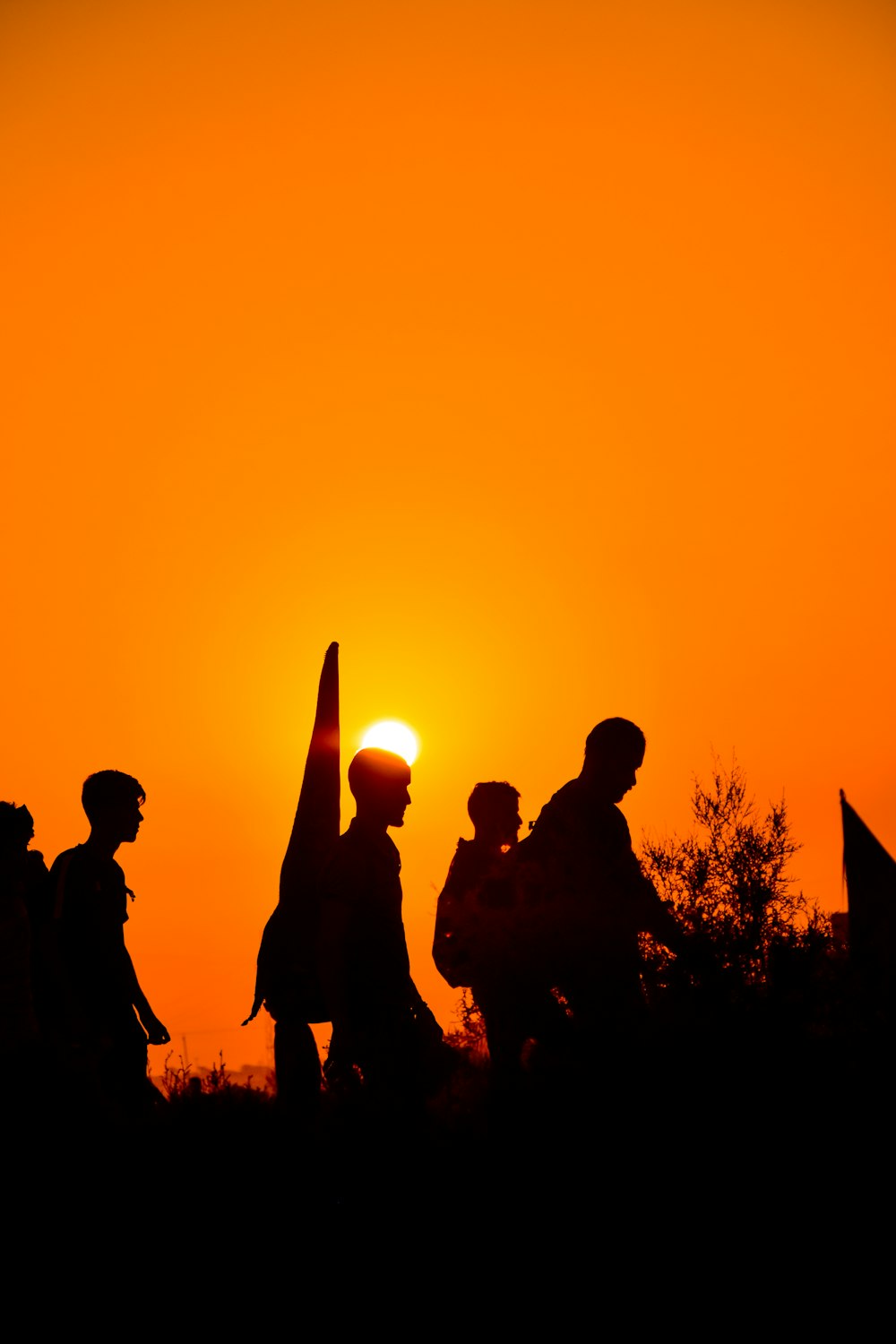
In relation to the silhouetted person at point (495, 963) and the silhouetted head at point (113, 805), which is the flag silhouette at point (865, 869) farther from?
the silhouetted head at point (113, 805)

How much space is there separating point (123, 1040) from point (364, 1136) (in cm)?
186

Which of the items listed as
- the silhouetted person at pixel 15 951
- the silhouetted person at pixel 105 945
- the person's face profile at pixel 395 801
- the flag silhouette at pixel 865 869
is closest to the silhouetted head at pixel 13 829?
the silhouetted person at pixel 15 951

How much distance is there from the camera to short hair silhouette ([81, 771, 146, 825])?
23.7 feet

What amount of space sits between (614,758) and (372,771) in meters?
1.49

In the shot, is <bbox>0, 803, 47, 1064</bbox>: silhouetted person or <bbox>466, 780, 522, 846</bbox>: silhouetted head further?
<bbox>466, 780, 522, 846</bbox>: silhouetted head

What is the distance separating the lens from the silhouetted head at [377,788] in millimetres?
6234

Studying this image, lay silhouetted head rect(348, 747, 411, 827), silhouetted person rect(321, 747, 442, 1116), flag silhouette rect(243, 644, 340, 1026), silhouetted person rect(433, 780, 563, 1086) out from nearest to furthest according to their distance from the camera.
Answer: silhouetted person rect(321, 747, 442, 1116), silhouetted head rect(348, 747, 411, 827), silhouetted person rect(433, 780, 563, 1086), flag silhouette rect(243, 644, 340, 1026)

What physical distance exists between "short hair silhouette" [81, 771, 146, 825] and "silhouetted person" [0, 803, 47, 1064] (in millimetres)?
498

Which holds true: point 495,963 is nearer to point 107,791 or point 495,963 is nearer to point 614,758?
point 614,758

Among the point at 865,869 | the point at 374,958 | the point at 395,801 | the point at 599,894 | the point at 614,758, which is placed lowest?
the point at 374,958

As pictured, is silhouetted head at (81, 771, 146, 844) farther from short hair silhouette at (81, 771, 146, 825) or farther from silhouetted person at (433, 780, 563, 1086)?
silhouetted person at (433, 780, 563, 1086)

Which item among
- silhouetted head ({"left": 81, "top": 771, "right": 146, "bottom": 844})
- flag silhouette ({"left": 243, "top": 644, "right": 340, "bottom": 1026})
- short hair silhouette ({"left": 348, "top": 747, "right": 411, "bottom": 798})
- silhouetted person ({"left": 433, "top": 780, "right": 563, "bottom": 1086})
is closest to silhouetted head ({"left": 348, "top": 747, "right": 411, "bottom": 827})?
short hair silhouette ({"left": 348, "top": 747, "right": 411, "bottom": 798})

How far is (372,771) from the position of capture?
20.5 ft

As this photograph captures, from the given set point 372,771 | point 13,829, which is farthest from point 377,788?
point 13,829
